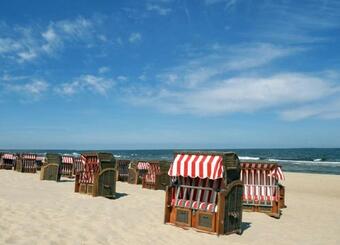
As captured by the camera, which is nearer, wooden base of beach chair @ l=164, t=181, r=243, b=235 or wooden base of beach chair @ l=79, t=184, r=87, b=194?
wooden base of beach chair @ l=164, t=181, r=243, b=235

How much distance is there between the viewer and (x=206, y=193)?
9812mm

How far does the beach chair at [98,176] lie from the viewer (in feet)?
47.2

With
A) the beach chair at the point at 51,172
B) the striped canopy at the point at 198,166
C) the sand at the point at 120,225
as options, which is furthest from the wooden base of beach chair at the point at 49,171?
the striped canopy at the point at 198,166

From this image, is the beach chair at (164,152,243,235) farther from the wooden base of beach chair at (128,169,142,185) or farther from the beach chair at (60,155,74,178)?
the beach chair at (60,155,74,178)

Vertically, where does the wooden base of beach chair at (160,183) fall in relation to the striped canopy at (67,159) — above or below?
below

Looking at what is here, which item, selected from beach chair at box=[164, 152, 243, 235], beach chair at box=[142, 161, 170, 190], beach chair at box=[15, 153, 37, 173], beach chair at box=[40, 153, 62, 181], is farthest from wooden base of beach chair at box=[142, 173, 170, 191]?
beach chair at box=[15, 153, 37, 173]

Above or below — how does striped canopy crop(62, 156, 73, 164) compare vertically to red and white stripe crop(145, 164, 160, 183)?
above

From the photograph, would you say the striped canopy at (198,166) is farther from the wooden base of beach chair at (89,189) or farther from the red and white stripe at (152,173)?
the red and white stripe at (152,173)

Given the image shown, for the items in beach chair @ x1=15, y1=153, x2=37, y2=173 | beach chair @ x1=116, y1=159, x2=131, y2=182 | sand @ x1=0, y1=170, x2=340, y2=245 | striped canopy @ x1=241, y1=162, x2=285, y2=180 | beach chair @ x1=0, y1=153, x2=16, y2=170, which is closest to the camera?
sand @ x1=0, y1=170, x2=340, y2=245

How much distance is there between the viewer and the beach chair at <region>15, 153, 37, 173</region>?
25.8m

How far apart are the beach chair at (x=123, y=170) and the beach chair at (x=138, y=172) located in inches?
40.8

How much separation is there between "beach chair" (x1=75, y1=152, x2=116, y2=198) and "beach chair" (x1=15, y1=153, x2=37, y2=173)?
11692 mm

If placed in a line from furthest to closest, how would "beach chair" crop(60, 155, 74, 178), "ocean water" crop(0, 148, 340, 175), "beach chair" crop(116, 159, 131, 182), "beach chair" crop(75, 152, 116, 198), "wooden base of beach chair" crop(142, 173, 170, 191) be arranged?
"ocean water" crop(0, 148, 340, 175), "beach chair" crop(60, 155, 74, 178), "beach chair" crop(116, 159, 131, 182), "wooden base of beach chair" crop(142, 173, 170, 191), "beach chair" crop(75, 152, 116, 198)

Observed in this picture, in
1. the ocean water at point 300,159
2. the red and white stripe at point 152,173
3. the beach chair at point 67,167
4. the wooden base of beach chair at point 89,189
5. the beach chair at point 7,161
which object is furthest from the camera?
the ocean water at point 300,159
